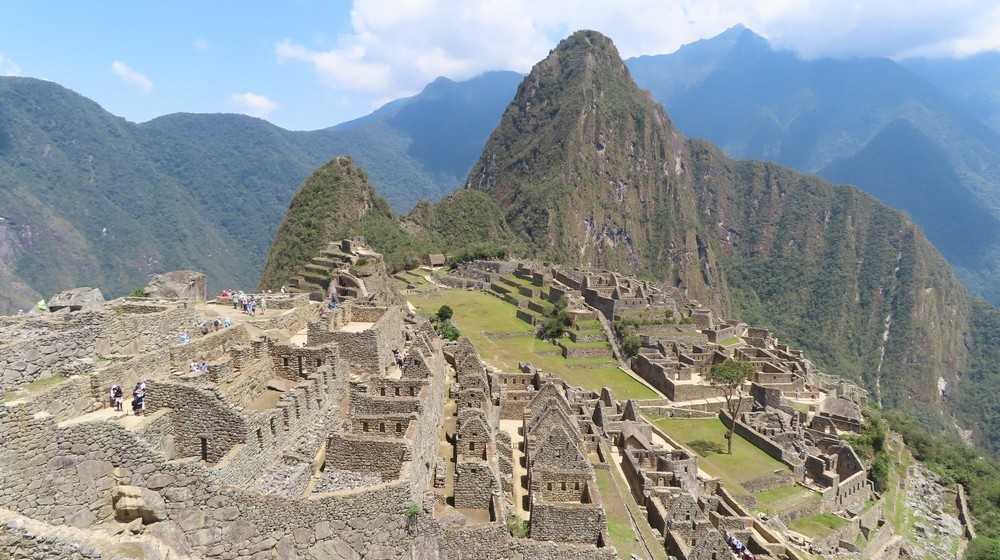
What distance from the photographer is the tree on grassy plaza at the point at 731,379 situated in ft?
142

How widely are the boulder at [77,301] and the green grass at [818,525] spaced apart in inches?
1297

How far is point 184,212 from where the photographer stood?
111 meters

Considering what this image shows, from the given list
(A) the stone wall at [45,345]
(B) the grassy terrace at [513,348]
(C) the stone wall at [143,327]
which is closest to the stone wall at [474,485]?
(C) the stone wall at [143,327]

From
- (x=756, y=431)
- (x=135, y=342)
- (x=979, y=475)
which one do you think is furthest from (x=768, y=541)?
(x=979, y=475)

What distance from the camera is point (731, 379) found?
43.4 m

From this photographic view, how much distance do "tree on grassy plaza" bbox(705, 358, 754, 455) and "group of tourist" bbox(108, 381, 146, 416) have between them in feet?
125

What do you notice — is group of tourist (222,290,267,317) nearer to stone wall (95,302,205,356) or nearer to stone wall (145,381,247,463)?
stone wall (95,302,205,356)

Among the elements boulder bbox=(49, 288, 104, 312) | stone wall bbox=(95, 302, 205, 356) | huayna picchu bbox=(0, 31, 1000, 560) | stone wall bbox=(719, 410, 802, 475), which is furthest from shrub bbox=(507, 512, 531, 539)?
stone wall bbox=(719, 410, 802, 475)

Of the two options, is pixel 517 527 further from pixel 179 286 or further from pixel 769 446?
pixel 769 446

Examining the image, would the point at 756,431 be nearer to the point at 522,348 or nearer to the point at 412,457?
the point at 522,348

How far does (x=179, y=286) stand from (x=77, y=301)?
42.1 feet

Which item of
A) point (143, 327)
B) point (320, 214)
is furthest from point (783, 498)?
point (320, 214)

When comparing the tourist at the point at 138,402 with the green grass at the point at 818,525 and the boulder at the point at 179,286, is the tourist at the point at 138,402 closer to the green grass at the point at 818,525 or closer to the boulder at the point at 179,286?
the boulder at the point at 179,286

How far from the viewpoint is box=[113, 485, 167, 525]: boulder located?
367 inches
